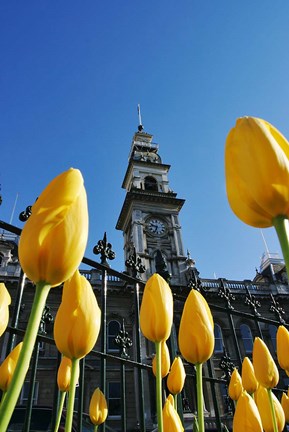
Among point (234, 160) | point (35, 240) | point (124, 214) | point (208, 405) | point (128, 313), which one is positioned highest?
point (124, 214)

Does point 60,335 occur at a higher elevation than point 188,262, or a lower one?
lower

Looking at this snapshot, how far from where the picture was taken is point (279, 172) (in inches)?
22.8

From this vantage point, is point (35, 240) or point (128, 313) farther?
point (128, 313)

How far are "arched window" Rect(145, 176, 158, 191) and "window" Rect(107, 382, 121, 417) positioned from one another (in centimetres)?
1469

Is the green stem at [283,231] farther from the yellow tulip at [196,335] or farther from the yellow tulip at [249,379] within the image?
the yellow tulip at [249,379]

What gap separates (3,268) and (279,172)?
20481mm

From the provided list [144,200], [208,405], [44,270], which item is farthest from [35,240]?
[144,200]

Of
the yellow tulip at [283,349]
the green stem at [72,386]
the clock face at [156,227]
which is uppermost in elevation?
the clock face at [156,227]

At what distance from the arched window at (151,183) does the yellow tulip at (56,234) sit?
2532 centimetres

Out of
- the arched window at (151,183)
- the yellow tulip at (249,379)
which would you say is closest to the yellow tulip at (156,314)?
the yellow tulip at (249,379)

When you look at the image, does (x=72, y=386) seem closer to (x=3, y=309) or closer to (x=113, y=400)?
(x=3, y=309)

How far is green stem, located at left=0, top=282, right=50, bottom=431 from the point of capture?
1.41 feet

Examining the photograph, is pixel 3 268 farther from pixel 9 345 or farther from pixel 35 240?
pixel 35 240

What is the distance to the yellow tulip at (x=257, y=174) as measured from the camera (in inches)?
22.4
